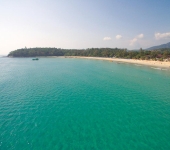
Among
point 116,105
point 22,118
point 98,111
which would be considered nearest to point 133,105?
point 116,105

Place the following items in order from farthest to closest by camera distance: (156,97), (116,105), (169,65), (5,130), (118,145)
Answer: (169,65)
(156,97)
(116,105)
(5,130)
(118,145)

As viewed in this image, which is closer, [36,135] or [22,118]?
[36,135]

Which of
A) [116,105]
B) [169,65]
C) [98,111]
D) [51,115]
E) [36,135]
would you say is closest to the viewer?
[36,135]

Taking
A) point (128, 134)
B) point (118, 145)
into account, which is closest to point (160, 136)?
point (128, 134)

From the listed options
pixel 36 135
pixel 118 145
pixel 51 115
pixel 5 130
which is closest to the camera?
pixel 118 145

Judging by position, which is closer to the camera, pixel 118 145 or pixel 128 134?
pixel 118 145

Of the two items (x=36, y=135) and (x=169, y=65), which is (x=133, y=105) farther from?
(x=169, y=65)

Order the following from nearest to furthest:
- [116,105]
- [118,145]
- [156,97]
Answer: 1. [118,145]
2. [116,105]
3. [156,97]

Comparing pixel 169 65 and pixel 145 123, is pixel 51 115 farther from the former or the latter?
pixel 169 65
